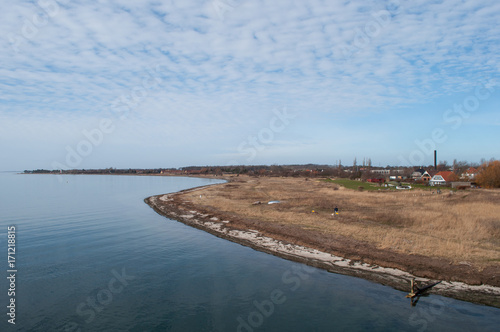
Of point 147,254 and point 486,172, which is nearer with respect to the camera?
point 147,254

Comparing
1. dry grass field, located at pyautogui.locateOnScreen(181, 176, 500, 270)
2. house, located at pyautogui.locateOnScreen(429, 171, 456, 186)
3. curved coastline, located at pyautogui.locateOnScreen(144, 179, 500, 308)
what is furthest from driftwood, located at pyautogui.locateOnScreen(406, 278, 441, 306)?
house, located at pyautogui.locateOnScreen(429, 171, 456, 186)

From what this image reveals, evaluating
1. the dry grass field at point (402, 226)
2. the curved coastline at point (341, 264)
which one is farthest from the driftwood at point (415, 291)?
the dry grass field at point (402, 226)

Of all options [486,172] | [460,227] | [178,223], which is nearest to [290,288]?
[460,227]

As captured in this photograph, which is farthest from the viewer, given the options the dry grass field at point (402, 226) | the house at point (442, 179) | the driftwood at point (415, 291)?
the house at point (442, 179)

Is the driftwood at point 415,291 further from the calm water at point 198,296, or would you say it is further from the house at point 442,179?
the house at point 442,179

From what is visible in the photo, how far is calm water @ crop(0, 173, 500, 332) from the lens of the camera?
1343 centimetres

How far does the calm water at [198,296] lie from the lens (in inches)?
529

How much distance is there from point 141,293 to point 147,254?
24.7 ft

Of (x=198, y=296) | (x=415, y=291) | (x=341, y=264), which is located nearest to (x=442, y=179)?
(x=341, y=264)

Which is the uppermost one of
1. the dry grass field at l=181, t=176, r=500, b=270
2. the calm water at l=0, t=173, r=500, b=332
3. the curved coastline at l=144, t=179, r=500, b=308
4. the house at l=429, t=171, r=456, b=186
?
the house at l=429, t=171, r=456, b=186

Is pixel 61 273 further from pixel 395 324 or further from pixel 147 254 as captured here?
pixel 395 324

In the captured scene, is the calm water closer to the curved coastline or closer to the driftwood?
the driftwood

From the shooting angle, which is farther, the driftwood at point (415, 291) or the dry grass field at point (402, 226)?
the dry grass field at point (402, 226)

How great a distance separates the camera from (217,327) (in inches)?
→ 519
